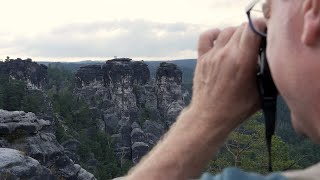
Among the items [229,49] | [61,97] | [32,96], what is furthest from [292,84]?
[61,97]

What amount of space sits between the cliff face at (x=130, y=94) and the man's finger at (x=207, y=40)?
35.5 m

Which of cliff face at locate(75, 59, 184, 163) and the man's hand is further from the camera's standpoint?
cliff face at locate(75, 59, 184, 163)

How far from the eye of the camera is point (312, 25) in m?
0.76

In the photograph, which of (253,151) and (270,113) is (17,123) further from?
(270,113)

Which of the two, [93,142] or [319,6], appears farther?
[93,142]

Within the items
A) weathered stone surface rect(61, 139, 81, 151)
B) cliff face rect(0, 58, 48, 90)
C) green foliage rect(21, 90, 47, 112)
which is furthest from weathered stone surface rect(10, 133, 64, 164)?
cliff face rect(0, 58, 48, 90)

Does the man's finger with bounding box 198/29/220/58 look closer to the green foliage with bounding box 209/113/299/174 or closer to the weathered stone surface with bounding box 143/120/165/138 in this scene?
the green foliage with bounding box 209/113/299/174

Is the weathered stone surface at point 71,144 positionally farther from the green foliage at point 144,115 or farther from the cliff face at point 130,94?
the green foliage at point 144,115

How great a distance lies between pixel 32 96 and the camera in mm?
31156

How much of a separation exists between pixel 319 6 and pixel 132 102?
39.0m

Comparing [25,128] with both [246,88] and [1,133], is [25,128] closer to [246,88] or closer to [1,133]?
[1,133]

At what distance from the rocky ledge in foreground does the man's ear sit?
38.0 feet

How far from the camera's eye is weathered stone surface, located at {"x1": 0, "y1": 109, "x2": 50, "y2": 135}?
16562 mm

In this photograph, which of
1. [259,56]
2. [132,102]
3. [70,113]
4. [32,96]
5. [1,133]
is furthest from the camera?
[132,102]
